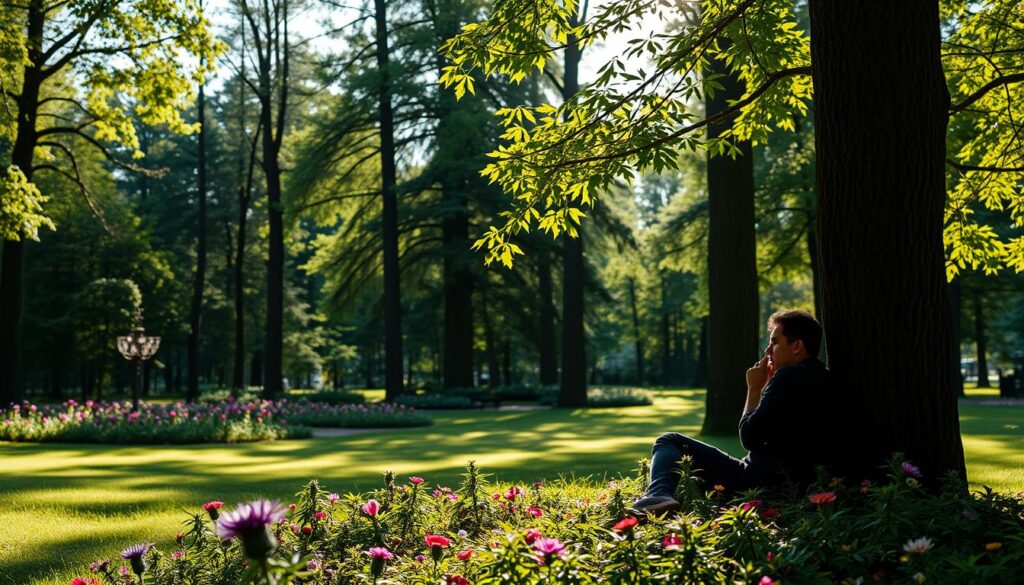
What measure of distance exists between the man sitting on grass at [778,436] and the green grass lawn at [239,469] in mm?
3470

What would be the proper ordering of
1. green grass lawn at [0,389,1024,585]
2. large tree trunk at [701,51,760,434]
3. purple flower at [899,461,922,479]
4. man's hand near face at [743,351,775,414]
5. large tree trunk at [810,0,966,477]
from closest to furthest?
purple flower at [899,461,922,479] → large tree trunk at [810,0,966,477] → man's hand near face at [743,351,775,414] → green grass lawn at [0,389,1024,585] → large tree trunk at [701,51,760,434]

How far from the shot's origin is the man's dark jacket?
4.44m

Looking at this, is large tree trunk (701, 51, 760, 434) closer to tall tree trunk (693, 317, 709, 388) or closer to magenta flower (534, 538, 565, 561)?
magenta flower (534, 538, 565, 561)

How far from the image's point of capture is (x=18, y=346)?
57.7ft

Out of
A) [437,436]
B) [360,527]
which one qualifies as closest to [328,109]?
[437,436]

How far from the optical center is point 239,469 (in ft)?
33.9

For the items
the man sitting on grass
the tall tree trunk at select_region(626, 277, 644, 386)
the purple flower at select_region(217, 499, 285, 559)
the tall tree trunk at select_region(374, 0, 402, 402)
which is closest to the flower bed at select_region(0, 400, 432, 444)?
the tall tree trunk at select_region(374, 0, 402, 402)

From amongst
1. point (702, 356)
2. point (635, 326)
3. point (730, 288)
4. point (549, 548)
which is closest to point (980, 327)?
point (702, 356)

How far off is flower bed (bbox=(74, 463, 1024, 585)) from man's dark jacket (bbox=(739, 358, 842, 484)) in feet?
0.75

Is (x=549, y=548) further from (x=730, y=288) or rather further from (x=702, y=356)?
(x=702, y=356)

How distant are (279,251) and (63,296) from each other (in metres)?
12.9

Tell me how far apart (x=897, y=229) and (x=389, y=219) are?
20953 millimetres

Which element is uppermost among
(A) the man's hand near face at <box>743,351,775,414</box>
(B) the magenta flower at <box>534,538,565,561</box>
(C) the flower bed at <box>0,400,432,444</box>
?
(A) the man's hand near face at <box>743,351,775,414</box>

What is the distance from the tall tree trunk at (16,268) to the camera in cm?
1733
